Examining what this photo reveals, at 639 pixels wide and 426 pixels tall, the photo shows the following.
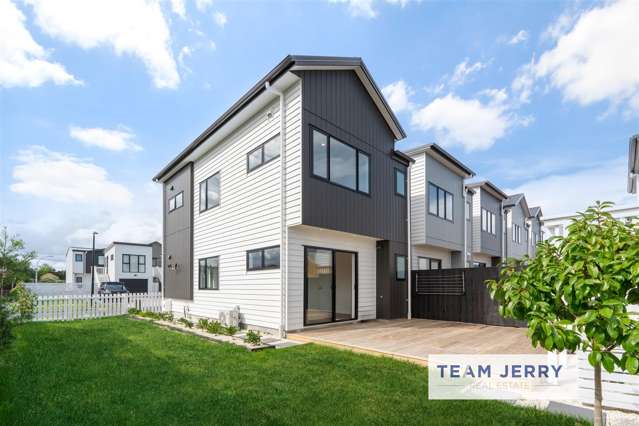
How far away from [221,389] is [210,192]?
9.02 metres

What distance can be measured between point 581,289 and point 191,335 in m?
8.62

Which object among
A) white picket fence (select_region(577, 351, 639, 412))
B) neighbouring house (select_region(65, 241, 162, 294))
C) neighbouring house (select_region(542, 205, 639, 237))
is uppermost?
neighbouring house (select_region(542, 205, 639, 237))

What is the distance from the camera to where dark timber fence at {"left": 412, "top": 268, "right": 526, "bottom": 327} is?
1076 cm

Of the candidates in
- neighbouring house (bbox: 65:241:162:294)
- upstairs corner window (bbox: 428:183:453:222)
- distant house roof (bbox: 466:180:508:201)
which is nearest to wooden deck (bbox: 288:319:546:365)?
upstairs corner window (bbox: 428:183:453:222)

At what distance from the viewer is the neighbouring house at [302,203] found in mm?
8703

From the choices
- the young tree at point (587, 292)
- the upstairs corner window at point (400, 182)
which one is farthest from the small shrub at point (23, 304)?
the upstairs corner window at point (400, 182)

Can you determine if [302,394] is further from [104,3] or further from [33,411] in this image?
[104,3]

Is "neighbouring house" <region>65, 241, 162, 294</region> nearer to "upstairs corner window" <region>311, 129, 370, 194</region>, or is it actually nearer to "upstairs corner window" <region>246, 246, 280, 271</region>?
"upstairs corner window" <region>246, 246, 280, 271</region>

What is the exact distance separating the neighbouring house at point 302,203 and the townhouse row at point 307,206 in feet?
0.11

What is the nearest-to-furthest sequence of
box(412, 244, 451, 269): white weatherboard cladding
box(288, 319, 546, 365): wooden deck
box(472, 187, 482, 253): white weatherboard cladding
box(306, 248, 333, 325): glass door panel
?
box(288, 319, 546, 365): wooden deck → box(306, 248, 333, 325): glass door panel → box(412, 244, 451, 269): white weatherboard cladding → box(472, 187, 482, 253): white weatherboard cladding

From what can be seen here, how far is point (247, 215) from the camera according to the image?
33.8ft

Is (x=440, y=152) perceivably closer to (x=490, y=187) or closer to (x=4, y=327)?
(x=490, y=187)

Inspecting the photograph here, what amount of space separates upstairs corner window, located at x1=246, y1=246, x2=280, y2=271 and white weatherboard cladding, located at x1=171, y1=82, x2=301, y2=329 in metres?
0.14

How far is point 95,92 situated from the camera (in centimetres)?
999
